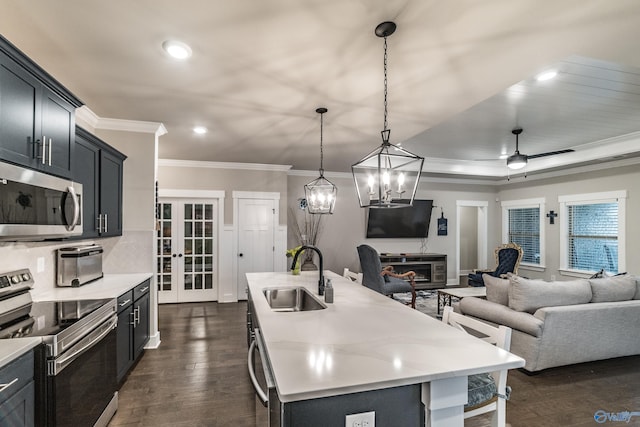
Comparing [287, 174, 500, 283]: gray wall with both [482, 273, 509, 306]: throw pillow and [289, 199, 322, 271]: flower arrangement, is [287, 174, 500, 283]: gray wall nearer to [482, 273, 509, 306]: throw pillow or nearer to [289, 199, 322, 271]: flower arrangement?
[289, 199, 322, 271]: flower arrangement

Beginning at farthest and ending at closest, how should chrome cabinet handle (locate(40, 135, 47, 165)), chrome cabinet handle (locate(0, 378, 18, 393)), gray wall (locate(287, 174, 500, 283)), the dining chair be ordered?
gray wall (locate(287, 174, 500, 283))
chrome cabinet handle (locate(40, 135, 47, 165))
the dining chair
chrome cabinet handle (locate(0, 378, 18, 393))

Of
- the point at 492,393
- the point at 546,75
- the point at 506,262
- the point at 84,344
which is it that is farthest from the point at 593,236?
the point at 84,344

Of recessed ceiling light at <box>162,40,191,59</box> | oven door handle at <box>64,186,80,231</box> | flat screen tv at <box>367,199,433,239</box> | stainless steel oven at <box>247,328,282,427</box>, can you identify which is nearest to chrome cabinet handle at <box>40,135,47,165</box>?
oven door handle at <box>64,186,80,231</box>

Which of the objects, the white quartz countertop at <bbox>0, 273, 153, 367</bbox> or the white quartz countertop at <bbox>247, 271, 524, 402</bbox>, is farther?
the white quartz countertop at <bbox>0, 273, 153, 367</bbox>

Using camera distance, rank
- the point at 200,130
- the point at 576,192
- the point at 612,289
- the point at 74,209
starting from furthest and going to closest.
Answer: the point at 576,192, the point at 200,130, the point at 612,289, the point at 74,209

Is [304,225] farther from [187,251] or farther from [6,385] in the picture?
[6,385]

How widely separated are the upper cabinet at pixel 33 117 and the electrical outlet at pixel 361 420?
2068 millimetres

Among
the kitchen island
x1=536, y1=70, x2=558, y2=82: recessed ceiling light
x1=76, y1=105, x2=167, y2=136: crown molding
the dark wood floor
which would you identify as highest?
x1=536, y1=70, x2=558, y2=82: recessed ceiling light

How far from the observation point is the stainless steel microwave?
5.40 feet

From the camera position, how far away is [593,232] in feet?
19.6

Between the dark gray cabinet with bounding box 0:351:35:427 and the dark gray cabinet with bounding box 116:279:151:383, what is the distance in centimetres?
116

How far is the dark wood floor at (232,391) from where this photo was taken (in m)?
2.36

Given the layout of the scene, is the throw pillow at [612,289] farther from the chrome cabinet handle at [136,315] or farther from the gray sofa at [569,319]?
the chrome cabinet handle at [136,315]

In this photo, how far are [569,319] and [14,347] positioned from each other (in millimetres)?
4066
